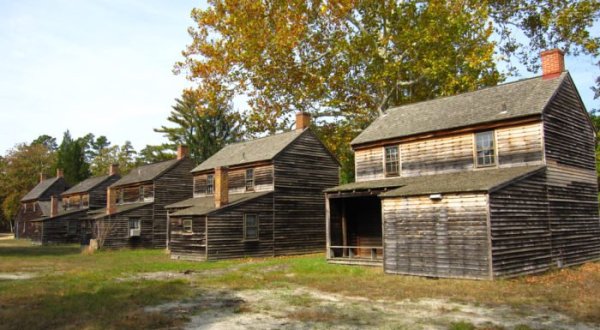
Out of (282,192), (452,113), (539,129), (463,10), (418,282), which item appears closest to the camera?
(418,282)

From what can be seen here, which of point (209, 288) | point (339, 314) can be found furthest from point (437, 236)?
point (209, 288)

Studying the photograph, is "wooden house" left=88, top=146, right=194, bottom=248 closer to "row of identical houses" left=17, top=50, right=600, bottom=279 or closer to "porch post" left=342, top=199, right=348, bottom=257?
"row of identical houses" left=17, top=50, right=600, bottom=279

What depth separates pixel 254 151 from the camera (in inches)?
1419

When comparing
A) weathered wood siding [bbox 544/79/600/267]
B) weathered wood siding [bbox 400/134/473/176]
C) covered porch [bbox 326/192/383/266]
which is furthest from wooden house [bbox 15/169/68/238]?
Result: weathered wood siding [bbox 544/79/600/267]

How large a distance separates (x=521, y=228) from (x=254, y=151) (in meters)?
20.8

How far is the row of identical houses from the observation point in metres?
18.8

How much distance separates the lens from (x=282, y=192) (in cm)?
3269

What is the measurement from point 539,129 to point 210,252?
1863 cm

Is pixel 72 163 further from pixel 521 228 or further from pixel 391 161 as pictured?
pixel 521 228

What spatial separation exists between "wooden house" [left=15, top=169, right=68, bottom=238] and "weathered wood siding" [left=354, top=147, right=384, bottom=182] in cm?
4827

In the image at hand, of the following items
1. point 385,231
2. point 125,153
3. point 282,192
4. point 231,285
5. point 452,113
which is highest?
point 125,153

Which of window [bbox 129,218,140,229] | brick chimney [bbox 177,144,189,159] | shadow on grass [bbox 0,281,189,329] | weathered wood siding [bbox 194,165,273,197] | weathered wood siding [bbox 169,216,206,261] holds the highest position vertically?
brick chimney [bbox 177,144,189,159]

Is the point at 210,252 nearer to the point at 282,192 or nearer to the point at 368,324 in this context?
the point at 282,192

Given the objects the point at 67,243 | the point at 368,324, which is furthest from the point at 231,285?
the point at 67,243
